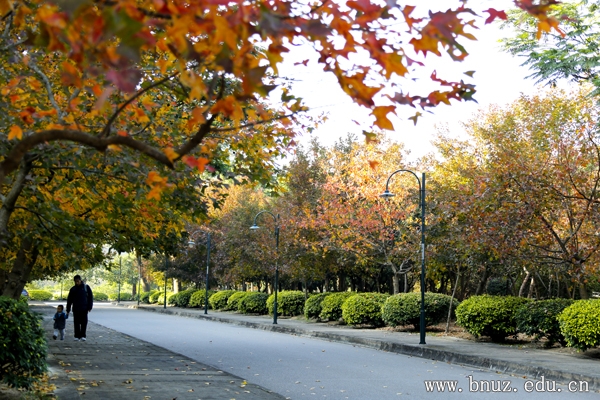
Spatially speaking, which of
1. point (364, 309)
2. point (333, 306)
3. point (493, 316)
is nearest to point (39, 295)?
point (333, 306)

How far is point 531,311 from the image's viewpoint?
17.8 metres

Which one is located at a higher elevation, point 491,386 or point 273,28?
point 273,28

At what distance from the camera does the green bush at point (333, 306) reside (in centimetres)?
2922

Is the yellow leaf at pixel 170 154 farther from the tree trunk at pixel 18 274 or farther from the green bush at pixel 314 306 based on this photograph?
the green bush at pixel 314 306

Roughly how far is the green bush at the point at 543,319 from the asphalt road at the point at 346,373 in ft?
10.8

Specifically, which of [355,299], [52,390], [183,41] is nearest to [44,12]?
[183,41]

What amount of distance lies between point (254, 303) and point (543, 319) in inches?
930

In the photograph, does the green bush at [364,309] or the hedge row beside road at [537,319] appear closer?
the hedge row beside road at [537,319]

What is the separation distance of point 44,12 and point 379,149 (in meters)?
33.3

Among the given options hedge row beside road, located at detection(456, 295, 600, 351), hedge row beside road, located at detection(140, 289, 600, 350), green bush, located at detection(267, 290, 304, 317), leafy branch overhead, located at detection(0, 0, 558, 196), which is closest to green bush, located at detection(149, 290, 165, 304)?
hedge row beside road, located at detection(140, 289, 600, 350)

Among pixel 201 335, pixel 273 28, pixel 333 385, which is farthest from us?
pixel 201 335

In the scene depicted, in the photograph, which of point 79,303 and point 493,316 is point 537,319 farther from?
point 79,303

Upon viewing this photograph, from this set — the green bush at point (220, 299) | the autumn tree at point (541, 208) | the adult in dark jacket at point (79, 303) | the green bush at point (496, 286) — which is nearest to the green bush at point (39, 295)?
the green bush at point (220, 299)

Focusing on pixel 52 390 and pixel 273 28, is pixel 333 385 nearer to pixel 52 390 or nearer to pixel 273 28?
pixel 52 390
